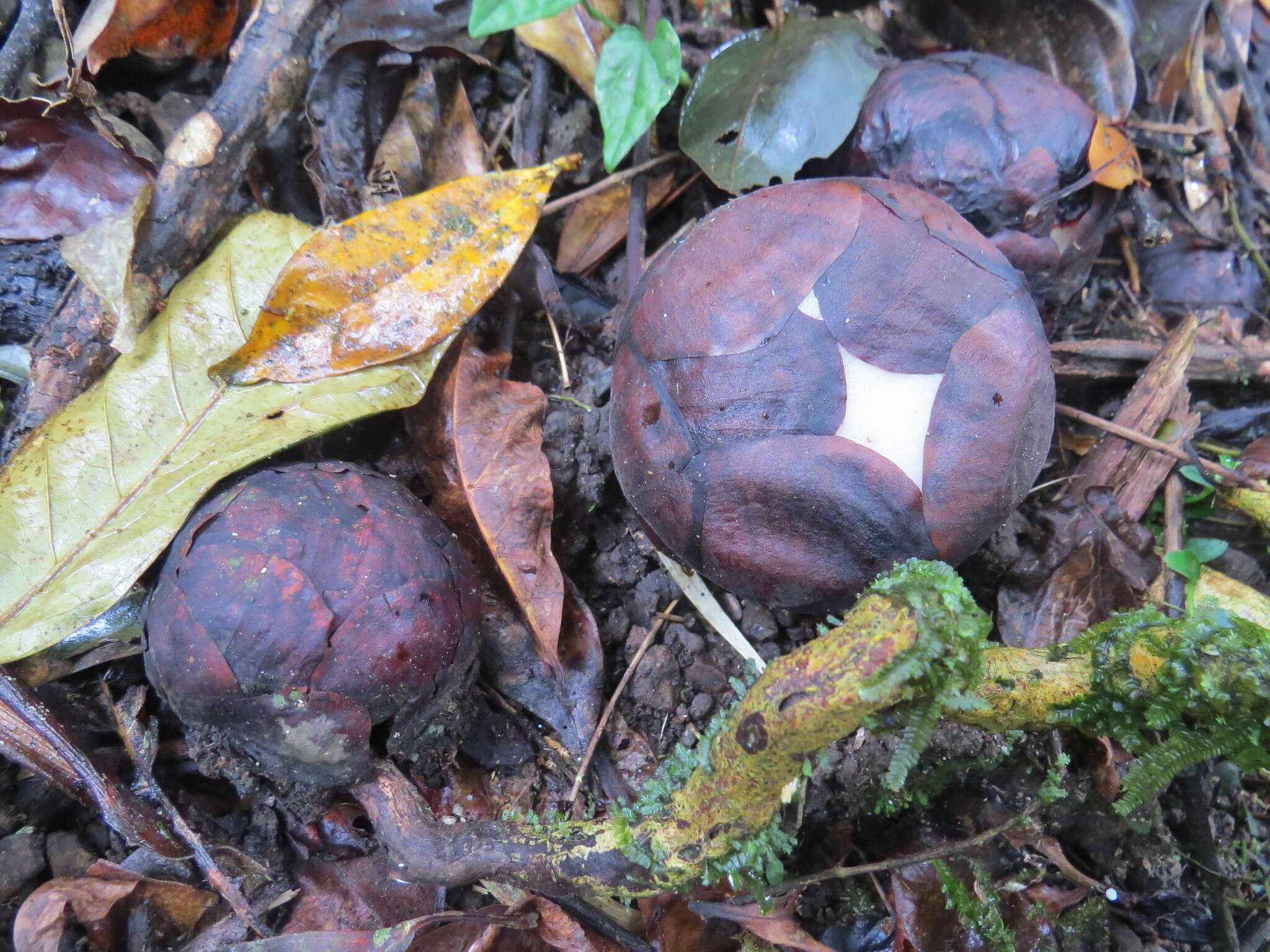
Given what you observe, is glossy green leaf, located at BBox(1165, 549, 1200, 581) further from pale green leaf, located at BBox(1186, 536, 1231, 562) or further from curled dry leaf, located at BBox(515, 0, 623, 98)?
curled dry leaf, located at BBox(515, 0, 623, 98)

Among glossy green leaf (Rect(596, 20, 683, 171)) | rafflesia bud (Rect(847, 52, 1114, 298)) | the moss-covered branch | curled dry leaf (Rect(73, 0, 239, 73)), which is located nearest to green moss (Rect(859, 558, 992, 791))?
the moss-covered branch

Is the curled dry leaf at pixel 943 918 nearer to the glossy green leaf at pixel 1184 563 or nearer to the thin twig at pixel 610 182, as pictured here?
the glossy green leaf at pixel 1184 563

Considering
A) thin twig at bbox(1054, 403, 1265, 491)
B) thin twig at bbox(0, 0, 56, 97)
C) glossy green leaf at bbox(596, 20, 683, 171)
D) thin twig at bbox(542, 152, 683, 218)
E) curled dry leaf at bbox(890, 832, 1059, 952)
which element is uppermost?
thin twig at bbox(0, 0, 56, 97)

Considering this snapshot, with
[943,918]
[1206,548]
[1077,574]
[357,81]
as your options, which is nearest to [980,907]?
[943,918]

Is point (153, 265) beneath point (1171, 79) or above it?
above

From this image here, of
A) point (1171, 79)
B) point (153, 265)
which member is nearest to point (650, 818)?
point (153, 265)

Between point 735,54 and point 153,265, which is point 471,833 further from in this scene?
point 735,54
